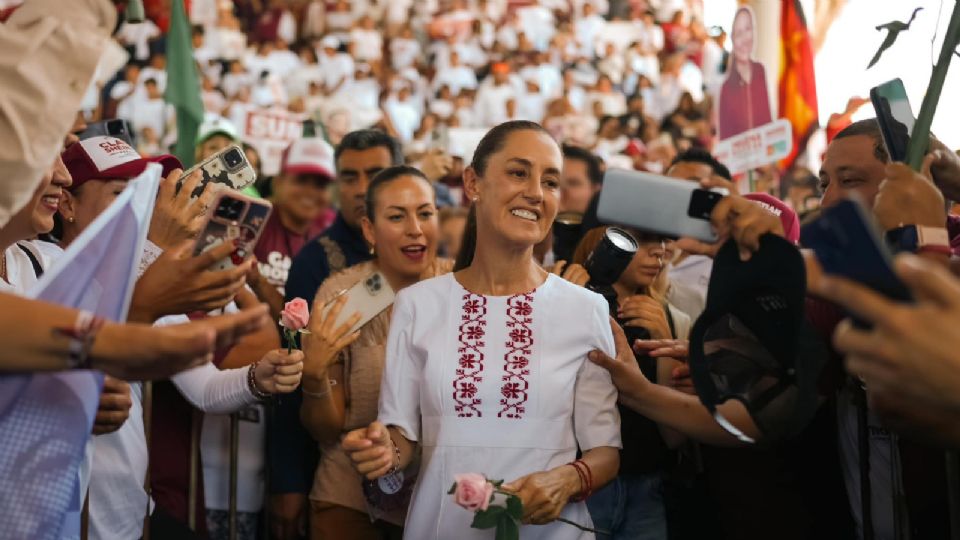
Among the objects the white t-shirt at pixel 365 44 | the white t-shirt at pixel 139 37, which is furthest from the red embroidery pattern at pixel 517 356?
the white t-shirt at pixel 365 44

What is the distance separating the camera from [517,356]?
3.04 m

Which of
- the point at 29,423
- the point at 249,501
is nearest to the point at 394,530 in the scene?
the point at 249,501

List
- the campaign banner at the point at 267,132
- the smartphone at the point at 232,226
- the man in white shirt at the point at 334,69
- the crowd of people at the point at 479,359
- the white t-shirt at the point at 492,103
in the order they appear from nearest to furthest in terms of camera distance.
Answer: the crowd of people at the point at 479,359 < the smartphone at the point at 232,226 < the campaign banner at the point at 267,132 < the white t-shirt at the point at 492,103 < the man in white shirt at the point at 334,69

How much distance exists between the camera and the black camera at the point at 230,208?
2484 mm

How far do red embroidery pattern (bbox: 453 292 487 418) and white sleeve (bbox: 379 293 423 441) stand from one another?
155mm

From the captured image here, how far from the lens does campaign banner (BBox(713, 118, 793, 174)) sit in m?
5.65

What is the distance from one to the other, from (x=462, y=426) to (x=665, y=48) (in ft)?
56.2

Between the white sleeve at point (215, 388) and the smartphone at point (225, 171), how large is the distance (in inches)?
25.6

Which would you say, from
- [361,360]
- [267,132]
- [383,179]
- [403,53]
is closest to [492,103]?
[403,53]

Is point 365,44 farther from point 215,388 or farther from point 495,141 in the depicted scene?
point 495,141

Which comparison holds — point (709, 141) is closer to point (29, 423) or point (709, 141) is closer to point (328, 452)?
point (328, 452)

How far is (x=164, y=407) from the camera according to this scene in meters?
3.82

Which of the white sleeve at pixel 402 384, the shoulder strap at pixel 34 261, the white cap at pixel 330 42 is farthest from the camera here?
the white cap at pixel 330 42

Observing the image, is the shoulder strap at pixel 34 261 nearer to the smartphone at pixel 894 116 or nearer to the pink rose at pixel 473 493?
the pink rose at pixel 473 493
